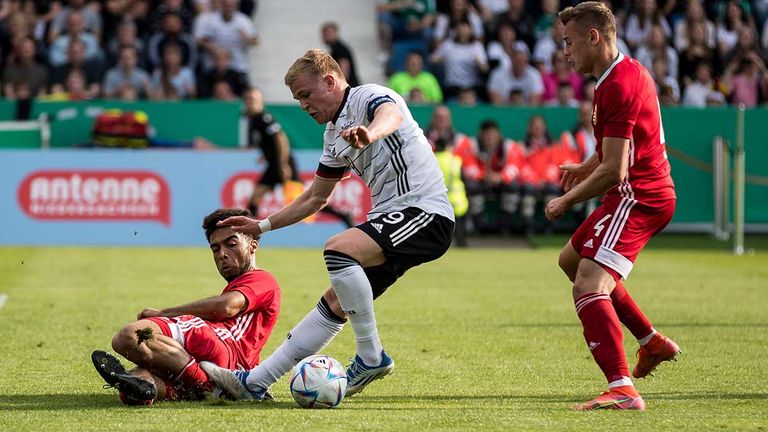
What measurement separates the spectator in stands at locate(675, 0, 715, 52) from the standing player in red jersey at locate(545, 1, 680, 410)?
17601 mm

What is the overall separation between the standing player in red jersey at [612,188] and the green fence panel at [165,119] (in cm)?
1428

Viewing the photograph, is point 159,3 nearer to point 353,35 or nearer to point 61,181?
point 353,35

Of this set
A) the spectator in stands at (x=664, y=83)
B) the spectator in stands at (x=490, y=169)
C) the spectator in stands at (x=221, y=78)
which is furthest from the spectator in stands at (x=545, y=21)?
the spectator in stands at (x=221, y=78)

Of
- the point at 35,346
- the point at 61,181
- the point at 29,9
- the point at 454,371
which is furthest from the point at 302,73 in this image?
the point at 29,9

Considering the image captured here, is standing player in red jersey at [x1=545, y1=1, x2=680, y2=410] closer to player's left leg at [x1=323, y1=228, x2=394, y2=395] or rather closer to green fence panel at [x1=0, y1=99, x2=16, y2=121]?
player's left leg at [x1=323, y1=228, x2=394, y2=395]

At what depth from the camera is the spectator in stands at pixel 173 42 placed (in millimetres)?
22359

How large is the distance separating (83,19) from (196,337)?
17110 mm

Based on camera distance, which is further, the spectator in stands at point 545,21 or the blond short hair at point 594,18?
the spectator in stands at point 545,21

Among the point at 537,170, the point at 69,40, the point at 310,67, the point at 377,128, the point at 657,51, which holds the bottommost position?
the point at 537,170

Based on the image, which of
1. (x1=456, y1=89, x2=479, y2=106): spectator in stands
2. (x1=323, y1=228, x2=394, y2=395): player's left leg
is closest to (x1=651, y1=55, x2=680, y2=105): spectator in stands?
(x1=456, y1=89, x2=479, y2=106): spectator in stands

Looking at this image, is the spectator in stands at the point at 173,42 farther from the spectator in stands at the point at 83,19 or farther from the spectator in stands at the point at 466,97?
the spectator in stands at the point at 466,97

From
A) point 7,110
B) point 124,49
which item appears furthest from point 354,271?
point 124,49

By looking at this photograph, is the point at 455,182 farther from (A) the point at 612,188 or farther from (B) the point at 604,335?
(B) the point at 604,335

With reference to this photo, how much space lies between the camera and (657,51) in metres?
23.0
